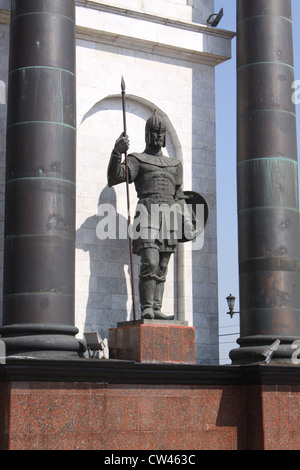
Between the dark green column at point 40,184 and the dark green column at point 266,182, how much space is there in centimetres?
377

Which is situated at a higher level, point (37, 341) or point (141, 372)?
point (37, 341)

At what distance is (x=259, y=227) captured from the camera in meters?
16.7

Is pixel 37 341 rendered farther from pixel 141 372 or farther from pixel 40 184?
pixel 40 184

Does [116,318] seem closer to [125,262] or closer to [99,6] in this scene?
[125,262]

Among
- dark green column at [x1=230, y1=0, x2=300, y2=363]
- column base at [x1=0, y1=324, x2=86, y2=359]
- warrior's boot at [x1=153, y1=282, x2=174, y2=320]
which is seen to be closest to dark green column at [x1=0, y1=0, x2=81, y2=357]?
column base at [x1=0, y1=324, x2=86, y2=359]

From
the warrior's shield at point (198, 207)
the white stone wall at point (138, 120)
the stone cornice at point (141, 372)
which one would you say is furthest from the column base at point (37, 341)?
the warrior's shield at point (198, 207)

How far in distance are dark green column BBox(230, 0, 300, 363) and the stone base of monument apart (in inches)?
53.0

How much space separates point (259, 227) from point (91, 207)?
12.9 feet

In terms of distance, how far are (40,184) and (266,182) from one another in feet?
15.4

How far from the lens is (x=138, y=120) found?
64.6ft

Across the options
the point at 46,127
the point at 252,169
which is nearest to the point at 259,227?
the point at 252,169

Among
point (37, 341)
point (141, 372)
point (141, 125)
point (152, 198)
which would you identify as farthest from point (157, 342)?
point (141, 125)

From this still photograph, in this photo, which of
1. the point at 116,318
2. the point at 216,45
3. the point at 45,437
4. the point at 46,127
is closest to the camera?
the point at 45,437

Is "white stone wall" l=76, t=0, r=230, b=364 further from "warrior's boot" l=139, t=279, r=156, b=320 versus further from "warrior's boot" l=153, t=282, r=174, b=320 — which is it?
"warrior's boot" l=139, t=279, r=156, b=320
